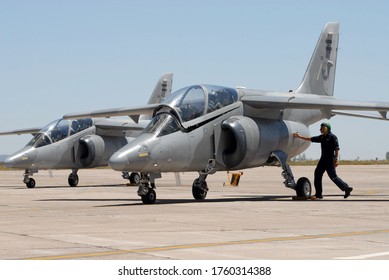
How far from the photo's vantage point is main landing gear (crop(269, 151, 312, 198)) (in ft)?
72.2

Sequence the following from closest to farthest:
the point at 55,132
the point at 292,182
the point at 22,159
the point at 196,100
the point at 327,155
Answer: the point at 196,100
the point at 327,155
the point at 292,182
the point at 22,159
the point at 55,132

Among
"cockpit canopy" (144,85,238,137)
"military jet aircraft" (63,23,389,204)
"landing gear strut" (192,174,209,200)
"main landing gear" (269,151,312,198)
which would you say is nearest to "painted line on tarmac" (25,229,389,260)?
"military jet aircraft" (63,23,389,204)

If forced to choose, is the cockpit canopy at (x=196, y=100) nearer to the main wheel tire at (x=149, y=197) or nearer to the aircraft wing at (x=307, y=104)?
the aircraft wing at (x=307, y=104)

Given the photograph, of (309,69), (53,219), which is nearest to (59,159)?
(309,69)

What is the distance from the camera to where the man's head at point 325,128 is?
70.5 ft

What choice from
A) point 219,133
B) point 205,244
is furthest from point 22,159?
point 205,244

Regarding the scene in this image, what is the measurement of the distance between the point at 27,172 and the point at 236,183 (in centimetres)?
860

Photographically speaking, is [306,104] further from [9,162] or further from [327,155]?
[9,162]

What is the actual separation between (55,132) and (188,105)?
564 inches

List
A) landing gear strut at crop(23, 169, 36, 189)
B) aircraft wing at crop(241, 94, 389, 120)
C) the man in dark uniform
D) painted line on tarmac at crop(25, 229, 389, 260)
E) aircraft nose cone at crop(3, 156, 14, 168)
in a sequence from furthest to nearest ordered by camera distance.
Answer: landing gear strut at crop(23, 169, 36, 189) → aircraft nose cone at crop(3, 156, 14, 168) → aircraft wing at crop(241, 94, 389, 120) → the man in dark uniform → painted line on tarmac at crop(25, 229, 389, 260)

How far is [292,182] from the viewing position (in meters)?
22.2

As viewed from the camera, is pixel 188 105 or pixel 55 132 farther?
pixel 55 132

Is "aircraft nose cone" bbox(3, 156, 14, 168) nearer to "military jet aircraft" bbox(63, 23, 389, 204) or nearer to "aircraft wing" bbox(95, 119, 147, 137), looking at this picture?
"aircraft wing" bbox(95, 119, 147, 137)

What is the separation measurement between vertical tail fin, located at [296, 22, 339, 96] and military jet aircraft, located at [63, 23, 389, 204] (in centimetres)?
241
